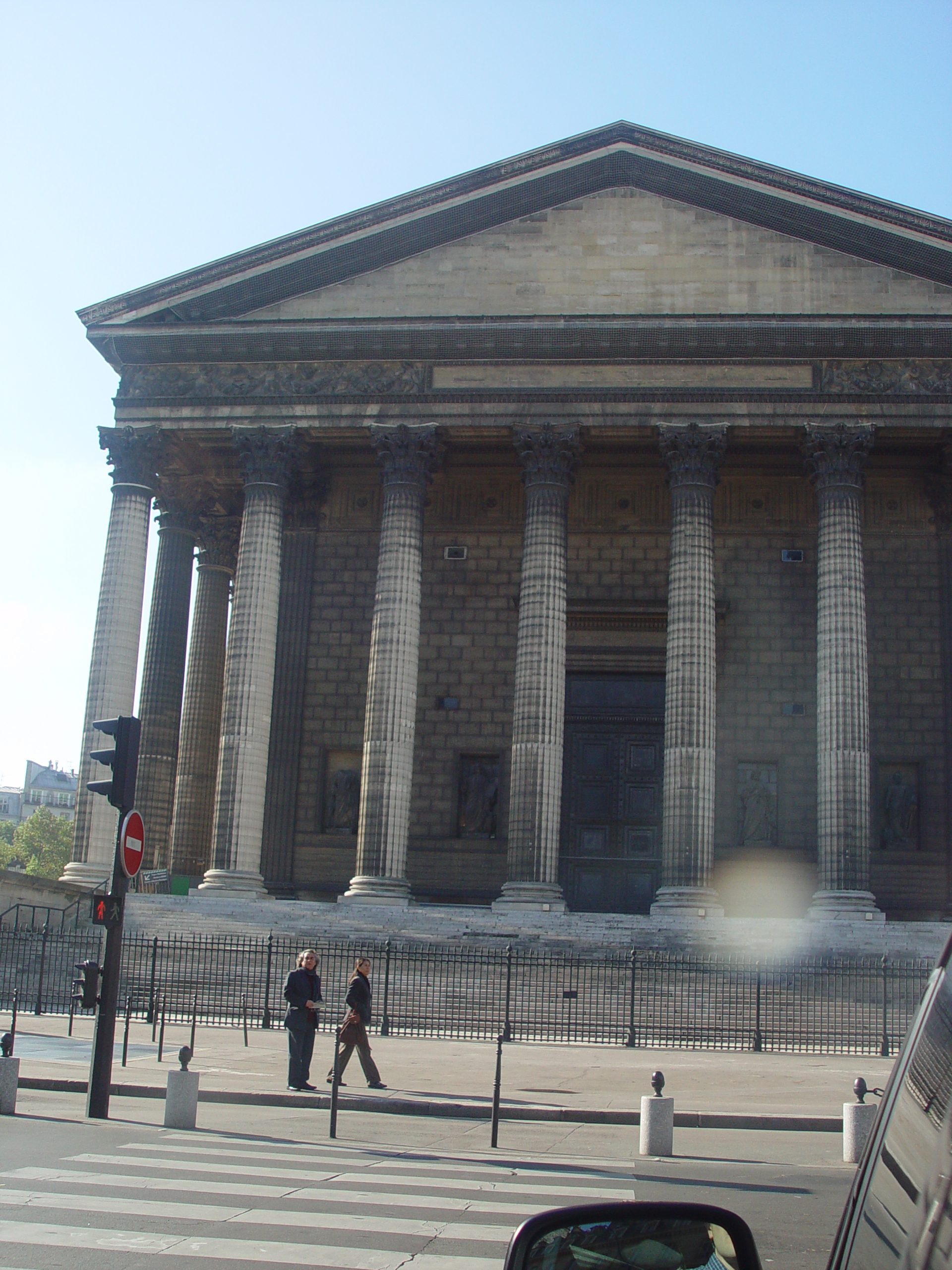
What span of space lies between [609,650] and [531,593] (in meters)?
5.41

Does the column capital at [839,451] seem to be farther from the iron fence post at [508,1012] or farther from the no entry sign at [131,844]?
the no entry sign at [131,844]

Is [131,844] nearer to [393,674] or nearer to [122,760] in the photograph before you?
[122,760]

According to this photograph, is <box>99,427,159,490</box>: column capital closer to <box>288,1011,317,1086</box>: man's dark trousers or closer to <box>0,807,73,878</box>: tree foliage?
<box>288,1011,317,1086</box>: man's dark trousers

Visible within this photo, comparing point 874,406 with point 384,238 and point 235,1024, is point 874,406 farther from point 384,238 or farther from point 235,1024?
point 235,1024

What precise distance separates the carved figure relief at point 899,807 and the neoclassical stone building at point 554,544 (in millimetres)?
126

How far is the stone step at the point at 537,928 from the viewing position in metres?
28.4

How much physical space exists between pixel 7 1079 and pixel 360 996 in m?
4.19

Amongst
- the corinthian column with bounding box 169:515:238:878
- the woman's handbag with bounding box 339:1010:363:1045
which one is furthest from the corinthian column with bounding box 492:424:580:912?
the woman's handbag with bounding box 339:1010:363:1045

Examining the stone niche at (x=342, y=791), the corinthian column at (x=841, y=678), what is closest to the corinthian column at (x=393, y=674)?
the stone niche at (x=342, y=791)

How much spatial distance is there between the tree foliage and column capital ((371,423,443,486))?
86625mm

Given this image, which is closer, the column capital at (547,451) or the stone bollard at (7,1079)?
the stone bollard at (7,1079)

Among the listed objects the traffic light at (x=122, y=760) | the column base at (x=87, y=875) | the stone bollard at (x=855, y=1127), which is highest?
the traffic light at (x=122, y=760)

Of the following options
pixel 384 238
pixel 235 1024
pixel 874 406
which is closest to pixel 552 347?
pixel 384 238

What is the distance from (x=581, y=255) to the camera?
35.3 metres
